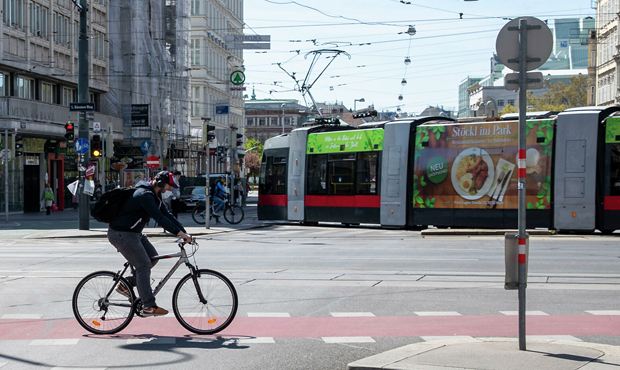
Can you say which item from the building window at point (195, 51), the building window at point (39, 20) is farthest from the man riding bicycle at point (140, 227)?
the building window at point (195, 51)

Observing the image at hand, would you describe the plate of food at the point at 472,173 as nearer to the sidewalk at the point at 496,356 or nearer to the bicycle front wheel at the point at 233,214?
the bicycle front wheel at the point at 233,214

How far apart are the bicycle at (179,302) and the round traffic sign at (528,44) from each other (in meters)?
3.68

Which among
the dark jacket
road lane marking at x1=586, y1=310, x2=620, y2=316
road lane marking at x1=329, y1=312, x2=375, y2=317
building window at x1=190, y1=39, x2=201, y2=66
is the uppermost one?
building window at x1=190, y1=39, x2=201, y2=66

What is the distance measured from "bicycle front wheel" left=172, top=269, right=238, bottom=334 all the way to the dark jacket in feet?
1.95

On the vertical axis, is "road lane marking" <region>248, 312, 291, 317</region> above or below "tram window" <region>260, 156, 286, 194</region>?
below

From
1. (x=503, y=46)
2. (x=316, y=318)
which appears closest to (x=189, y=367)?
(x=316, y=318)

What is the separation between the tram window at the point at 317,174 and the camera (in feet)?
108

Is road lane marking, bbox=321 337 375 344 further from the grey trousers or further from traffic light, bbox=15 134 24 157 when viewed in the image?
traffic light, bbox=15 134 24 157

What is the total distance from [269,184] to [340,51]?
13.8 m

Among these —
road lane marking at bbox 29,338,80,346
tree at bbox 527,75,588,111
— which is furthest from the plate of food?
tree at bbox 527,75,588,111

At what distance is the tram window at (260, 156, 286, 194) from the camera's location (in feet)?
114

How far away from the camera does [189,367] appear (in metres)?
8.52

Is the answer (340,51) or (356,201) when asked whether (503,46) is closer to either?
(356,201)

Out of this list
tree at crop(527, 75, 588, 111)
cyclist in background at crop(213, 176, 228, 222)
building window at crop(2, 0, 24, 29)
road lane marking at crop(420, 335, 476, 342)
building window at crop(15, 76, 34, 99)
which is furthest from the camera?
tree at crop(527, 75, 588, 111)
